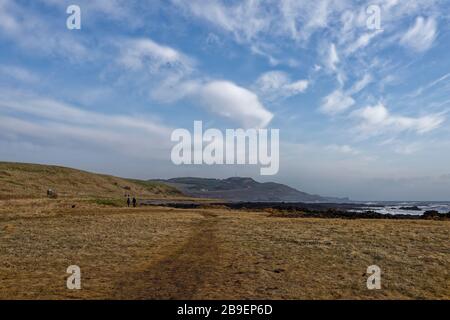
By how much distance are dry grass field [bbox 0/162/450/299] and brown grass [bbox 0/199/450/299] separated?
41 millimetres

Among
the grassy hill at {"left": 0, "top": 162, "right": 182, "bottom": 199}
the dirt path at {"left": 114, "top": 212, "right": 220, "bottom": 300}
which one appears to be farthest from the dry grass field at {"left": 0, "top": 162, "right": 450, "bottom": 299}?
the grassy hill at {"left": 0, "top": 162, "right": 182, "bottom": 199}

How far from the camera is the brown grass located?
13094 millimetres

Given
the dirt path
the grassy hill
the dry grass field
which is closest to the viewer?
the dirt path

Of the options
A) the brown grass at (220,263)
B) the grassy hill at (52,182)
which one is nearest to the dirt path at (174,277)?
the brown grass at (220,263)

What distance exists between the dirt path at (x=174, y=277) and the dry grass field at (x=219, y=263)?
0.12 ft

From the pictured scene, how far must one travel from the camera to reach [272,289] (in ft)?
43.8

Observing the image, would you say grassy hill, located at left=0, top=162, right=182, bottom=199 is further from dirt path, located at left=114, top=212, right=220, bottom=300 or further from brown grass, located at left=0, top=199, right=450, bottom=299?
dirt path, located at left=114, top=212, right=220, bottom=300

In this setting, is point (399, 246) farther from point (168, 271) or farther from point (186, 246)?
point (168, 271)

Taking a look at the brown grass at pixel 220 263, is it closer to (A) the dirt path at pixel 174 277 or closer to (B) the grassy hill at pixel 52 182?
(A) the dirt path at pixel 174 277

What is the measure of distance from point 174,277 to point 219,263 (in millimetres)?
3503
